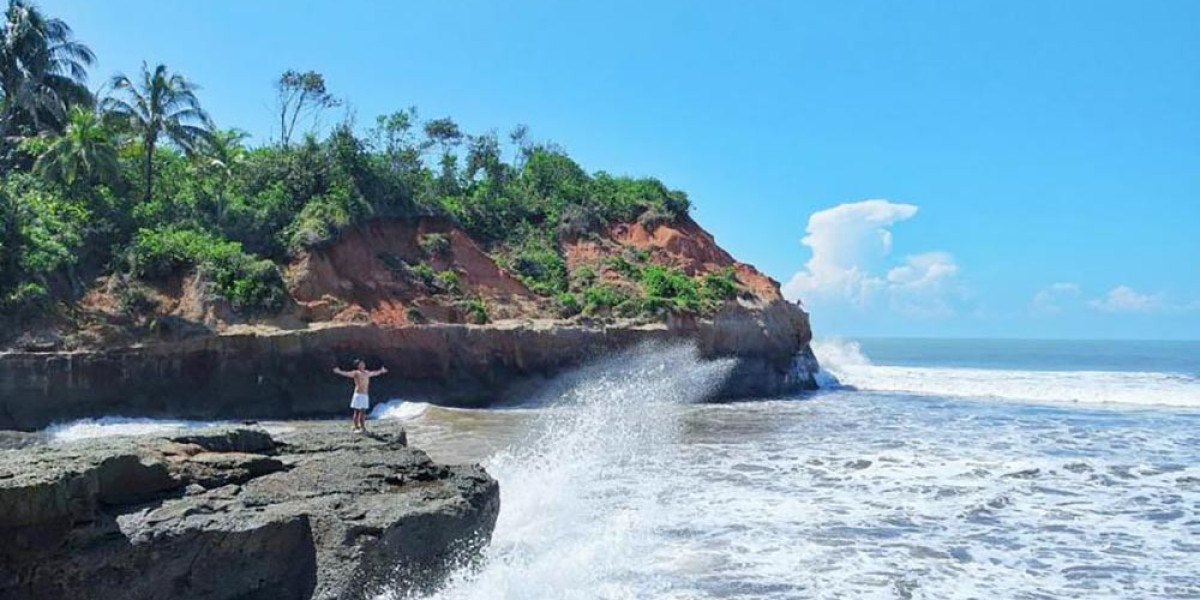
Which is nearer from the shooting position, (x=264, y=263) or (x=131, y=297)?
(x=131, y=297)

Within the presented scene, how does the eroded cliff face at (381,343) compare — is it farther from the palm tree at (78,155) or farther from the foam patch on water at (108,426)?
the palm tree at (78,155)

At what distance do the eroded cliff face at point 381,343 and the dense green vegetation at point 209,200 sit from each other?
0.77 meters

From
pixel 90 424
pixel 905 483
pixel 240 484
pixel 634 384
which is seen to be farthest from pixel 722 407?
pixel 240 484

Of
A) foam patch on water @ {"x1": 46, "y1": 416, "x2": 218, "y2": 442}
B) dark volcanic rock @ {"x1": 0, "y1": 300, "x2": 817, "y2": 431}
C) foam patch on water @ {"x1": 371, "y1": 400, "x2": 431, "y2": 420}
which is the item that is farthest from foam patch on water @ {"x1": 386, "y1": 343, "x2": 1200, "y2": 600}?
foam patch on water @ {"x1": 46, "y1": 416, "x2": 218, "y2": 442}

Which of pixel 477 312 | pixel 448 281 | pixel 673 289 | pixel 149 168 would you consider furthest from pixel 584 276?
pixel 149 168

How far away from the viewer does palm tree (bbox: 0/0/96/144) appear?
94.8 feet

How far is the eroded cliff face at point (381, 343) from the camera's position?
66.9ft

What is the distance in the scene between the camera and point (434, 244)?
30.4 meters

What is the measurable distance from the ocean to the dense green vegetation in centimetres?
555

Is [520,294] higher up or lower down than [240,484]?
higher up

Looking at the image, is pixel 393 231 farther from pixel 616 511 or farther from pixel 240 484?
pixel 240 484

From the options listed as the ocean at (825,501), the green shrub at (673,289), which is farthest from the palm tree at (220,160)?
the green shrub at (673,289)

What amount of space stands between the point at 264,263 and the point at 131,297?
11.3 ft

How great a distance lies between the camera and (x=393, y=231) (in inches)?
1197
